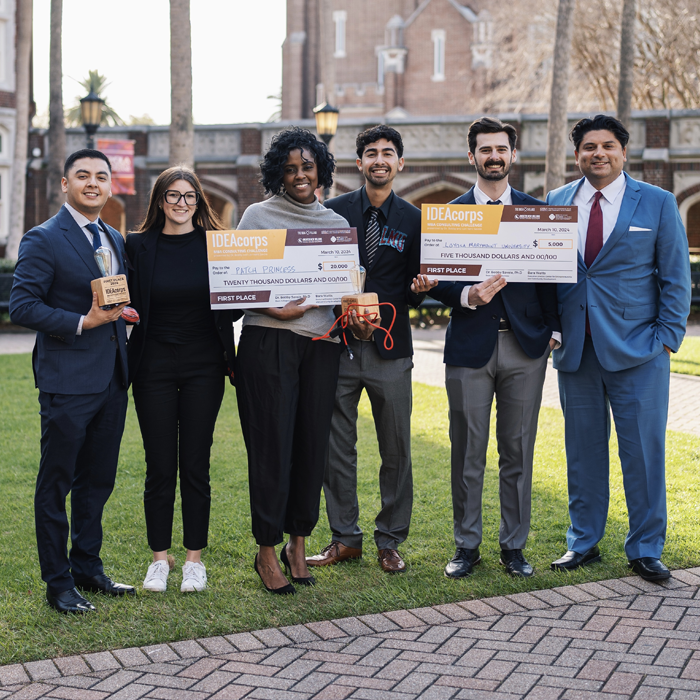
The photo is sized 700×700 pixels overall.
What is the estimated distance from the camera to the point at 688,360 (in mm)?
13633

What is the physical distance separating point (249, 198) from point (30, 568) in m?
23.8

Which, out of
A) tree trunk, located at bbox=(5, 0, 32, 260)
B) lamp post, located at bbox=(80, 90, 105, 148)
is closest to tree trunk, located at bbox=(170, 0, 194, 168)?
lamp post, located at bbox=(80, 90, 105, 148)

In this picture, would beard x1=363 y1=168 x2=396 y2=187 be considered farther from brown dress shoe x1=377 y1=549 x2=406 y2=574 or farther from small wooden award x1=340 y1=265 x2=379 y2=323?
brown dress shoe x1=377 y1=549 x2=406 y2=574

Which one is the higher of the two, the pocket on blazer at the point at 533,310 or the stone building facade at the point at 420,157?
the stone building facade at the point at 420,157

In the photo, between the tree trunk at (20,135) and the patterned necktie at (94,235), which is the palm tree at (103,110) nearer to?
the tree trunk at (20,135)

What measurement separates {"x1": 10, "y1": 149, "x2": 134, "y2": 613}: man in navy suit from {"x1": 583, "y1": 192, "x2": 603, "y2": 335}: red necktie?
2.54 metres

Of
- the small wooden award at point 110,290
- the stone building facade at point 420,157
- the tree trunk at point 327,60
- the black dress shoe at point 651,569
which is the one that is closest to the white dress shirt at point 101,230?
the small wooden award at point 110,290

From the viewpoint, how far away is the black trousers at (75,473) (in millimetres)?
4109

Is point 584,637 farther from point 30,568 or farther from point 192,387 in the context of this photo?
point 30,568

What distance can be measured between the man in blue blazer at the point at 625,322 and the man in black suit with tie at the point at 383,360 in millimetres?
918

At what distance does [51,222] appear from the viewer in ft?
13.5

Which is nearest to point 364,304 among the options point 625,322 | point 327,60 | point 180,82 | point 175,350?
→ point 175,350

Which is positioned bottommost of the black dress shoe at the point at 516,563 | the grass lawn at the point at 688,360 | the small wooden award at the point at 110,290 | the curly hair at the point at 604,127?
the black dress shoe at the point at 516,563

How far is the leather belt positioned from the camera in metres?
4.62
